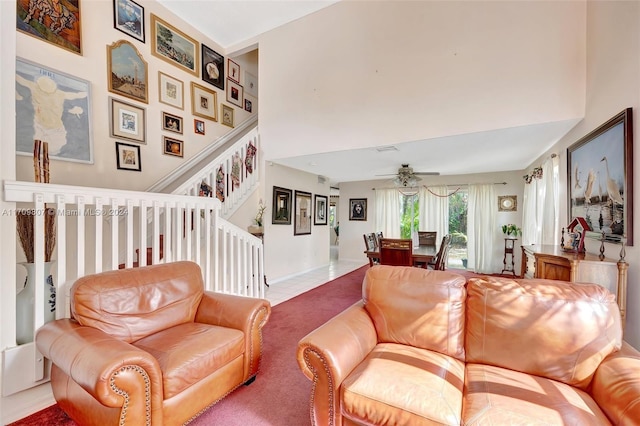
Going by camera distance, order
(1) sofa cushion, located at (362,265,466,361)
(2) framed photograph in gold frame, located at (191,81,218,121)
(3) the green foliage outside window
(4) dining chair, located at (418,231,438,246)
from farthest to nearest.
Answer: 1. (3) the green foliage outside window
2. (4) dining chair, located at (418,231,438,246)
3. (2) framed photograph in gold frame, located at (191,81,218,121)
4. (1) sofa cushion, located at (362,265,466,361)

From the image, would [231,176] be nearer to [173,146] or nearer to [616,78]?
[173,146]

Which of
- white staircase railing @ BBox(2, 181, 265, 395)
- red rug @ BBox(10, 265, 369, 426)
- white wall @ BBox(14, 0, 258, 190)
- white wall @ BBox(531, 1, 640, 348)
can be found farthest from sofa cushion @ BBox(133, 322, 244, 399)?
white wall @ BBox(531, 1, 640, 348)

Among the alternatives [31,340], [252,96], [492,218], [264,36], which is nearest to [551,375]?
[31,340]

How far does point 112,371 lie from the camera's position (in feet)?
4.02

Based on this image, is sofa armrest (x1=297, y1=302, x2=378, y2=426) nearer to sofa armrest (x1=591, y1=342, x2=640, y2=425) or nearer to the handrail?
sofa armrest (x1=591, y1=342, x2=640, y2=425)

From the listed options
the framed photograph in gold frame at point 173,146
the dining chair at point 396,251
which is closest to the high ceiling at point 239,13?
the framed photograph in gold frame at point 173,146

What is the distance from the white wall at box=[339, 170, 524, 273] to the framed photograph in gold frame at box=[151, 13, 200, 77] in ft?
16.3

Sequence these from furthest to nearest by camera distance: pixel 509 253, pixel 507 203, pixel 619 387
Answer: pixel 507 203 → pixel 509 253 → pixel 619 387

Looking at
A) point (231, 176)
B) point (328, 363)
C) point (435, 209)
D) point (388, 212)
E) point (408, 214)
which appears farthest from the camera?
point (388, 212)

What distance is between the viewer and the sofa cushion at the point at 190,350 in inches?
59.2

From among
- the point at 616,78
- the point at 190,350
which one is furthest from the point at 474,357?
the point at 616,78

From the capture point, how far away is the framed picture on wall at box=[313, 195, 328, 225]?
22.1 feet

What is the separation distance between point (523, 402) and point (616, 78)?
9.41ft

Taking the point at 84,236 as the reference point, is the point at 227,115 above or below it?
above
